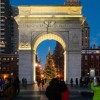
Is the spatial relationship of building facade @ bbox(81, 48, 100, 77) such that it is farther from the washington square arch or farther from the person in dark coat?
the person in dark coat

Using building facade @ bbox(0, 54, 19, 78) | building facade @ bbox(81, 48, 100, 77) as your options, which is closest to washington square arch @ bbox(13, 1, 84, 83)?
building facade @ bbox(81, 48, 100, 77)

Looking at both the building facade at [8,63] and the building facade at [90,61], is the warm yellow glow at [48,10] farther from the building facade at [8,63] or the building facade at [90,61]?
the building facade at [8,63]

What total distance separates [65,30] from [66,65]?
15.9 ft

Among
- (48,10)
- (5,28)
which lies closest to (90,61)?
(5,28)

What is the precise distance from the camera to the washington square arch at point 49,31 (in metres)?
62.3

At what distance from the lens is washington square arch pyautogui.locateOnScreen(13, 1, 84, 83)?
62312 millimetres

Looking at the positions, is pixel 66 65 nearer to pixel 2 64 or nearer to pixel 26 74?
pixel 26 74

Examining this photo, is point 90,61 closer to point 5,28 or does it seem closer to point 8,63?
point 8,63

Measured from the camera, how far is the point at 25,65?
6284cm

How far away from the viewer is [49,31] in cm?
6262

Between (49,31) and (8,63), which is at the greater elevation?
(49,31)

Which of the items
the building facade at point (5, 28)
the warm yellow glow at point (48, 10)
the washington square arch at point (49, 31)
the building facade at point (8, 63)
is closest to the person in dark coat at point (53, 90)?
the washington square arch at point (49, 31)

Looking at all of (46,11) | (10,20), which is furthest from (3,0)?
(46,11)

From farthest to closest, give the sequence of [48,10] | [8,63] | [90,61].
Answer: [8,63], [90,61], [48,10]
